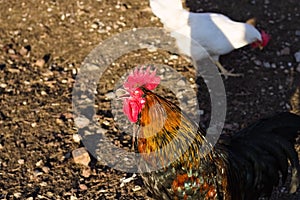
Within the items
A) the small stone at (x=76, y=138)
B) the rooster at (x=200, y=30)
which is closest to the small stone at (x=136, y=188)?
the small stone at (x=76, y=138)

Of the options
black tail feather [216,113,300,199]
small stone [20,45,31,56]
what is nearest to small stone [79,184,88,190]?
black tail feather [216,113,300,199]

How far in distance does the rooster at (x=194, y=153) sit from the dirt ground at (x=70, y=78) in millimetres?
702

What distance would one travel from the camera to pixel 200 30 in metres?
5.21

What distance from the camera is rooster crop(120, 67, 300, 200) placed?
3.43m

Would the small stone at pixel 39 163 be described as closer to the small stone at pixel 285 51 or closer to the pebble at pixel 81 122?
the pebble at pixel 81 122

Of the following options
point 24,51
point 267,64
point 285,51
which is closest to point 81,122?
point 24,51

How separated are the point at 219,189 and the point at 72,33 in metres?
3.04

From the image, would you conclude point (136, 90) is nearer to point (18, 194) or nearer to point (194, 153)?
point (194, 153)

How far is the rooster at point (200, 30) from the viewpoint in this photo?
5238 millimetres

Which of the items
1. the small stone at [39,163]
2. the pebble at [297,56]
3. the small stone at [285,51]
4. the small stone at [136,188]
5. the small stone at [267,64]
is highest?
the small stone at [285,51]

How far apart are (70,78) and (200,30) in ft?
4.69

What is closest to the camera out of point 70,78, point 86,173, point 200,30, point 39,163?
point 86,173

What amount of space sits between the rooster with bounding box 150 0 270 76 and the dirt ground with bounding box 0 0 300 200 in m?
0.36

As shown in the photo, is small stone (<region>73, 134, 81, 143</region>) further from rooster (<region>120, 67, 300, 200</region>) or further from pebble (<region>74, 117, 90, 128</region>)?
rooster (<region>120, 67, 300, 200</region>)
